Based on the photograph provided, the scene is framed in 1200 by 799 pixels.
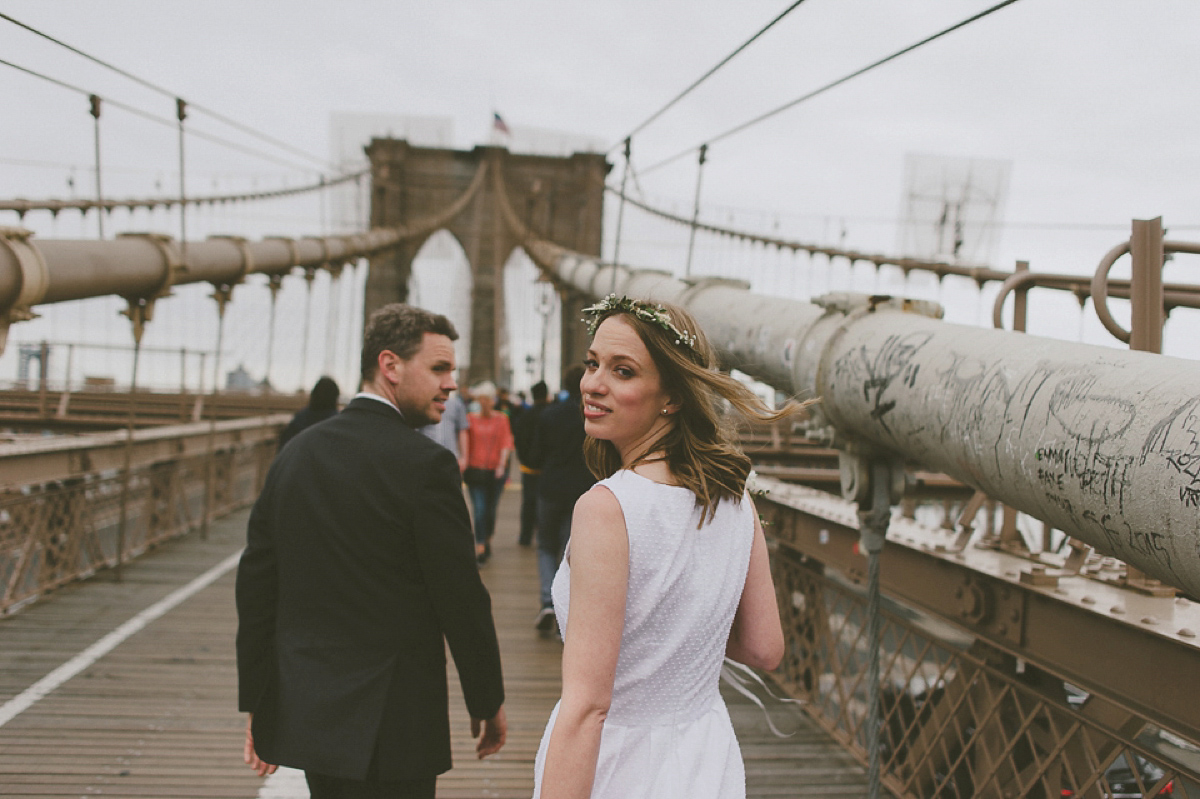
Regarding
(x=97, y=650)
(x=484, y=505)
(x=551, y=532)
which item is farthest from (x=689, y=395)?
(x=484, y=505)

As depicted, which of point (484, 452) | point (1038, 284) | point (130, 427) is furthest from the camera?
point (484, 452)

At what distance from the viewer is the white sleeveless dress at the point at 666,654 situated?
119 centimetres

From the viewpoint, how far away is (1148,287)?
2230 mm

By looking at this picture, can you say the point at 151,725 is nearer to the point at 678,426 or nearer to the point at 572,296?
the point at 678,426

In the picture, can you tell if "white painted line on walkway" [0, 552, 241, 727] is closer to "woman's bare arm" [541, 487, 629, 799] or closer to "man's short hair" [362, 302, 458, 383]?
"man's short hair" [362, 302, 458, 383]

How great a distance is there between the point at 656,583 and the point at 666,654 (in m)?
0.11

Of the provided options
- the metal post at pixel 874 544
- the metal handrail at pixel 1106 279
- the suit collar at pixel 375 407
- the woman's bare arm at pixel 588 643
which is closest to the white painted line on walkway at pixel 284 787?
the suit collar at pixel 375 407

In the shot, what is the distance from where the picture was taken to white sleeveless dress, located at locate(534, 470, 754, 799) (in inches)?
46.8

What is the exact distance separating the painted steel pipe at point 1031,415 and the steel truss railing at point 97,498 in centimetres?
487

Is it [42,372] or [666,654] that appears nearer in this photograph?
[666,654]

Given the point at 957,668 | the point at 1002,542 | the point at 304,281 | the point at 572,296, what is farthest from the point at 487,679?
the point at 572,296

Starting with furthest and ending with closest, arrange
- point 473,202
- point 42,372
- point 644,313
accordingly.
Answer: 1. point 473,202
2. point 42,372
3. point 644,313

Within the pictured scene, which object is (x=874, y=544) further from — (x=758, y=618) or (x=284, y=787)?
(x=284, y=787)

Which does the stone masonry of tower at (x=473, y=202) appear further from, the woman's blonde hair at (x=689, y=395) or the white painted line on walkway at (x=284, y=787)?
the woman's blonde hair at (x=689, y=395)
